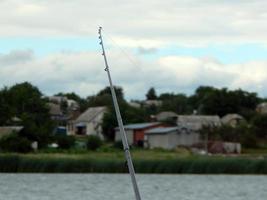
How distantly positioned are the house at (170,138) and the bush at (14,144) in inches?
889

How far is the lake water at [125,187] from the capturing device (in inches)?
1716

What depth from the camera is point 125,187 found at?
170 ft

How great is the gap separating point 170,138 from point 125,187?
41939 millimetres

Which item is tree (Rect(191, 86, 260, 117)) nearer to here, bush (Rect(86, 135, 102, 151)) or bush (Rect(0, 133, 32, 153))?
bush (Rect(86, 135, 102, 151))

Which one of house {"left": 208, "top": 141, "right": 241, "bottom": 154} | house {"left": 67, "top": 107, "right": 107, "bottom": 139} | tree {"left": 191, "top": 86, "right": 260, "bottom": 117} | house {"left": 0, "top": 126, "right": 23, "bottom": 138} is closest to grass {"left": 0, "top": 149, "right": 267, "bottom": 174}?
house {"left": 0, "top": 126, "right": 23, "bottom": 138}

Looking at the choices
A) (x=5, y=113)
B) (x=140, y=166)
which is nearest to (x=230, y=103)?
(x=5, y=113)

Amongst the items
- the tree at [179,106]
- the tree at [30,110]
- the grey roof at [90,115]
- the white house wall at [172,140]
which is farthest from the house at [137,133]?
the tree at [179,106]

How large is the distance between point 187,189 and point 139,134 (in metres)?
50.3

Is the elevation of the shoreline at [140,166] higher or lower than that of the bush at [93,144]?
lower

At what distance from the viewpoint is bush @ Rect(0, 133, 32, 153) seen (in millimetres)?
72188

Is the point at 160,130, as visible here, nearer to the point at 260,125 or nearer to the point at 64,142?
the point at 260,125

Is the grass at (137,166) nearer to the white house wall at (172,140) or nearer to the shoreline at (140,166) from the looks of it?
the shoreline at (140,166)

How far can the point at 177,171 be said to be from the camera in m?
57.8

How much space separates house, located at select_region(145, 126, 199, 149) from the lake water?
30801 mm
